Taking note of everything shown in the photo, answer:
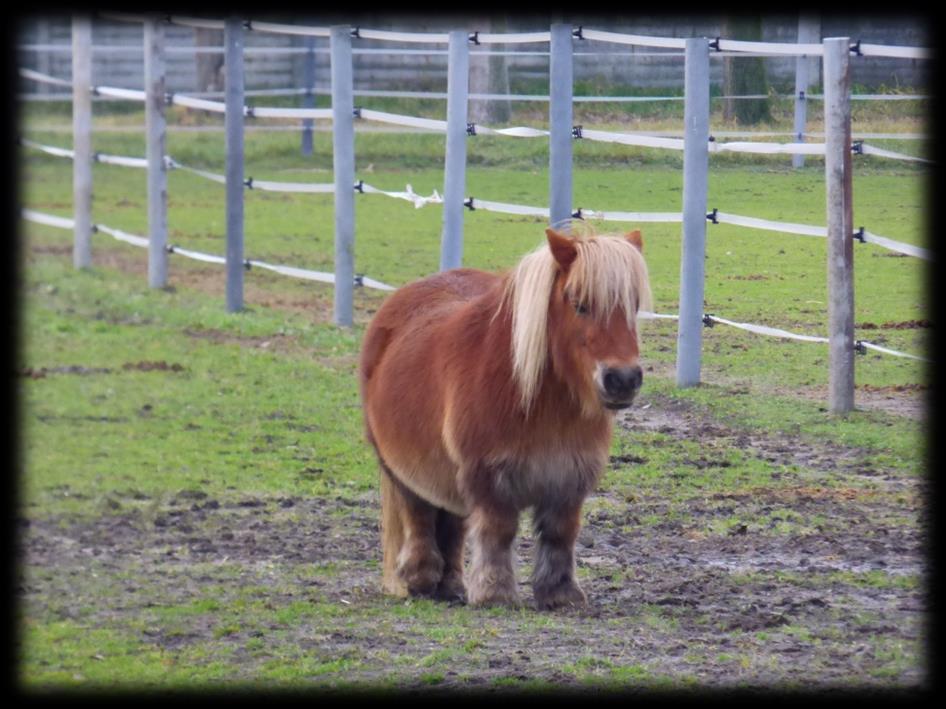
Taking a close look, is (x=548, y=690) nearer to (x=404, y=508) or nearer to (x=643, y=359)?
(x=404, y=508)

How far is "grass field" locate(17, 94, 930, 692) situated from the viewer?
3924 millimetres

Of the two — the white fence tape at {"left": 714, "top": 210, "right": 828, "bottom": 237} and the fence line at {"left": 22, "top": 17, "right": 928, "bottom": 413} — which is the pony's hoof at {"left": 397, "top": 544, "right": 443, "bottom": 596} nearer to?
the fence line at {"left": 22, "top": 17, "right": 928, "bottom": 413}

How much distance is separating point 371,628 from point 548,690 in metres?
0.85

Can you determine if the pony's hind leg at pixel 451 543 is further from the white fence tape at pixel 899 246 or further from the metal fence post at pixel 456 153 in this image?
the metal fence post at pixel 456 153

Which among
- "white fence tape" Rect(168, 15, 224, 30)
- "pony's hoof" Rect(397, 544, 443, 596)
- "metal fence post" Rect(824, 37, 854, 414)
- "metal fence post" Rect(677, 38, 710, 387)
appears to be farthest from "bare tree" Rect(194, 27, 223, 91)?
"pony's hoof" Rect(397, 544, 443, 596)

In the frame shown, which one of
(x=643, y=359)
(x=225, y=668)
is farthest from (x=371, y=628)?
(x=643, y=359)

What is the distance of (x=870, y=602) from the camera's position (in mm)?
4469

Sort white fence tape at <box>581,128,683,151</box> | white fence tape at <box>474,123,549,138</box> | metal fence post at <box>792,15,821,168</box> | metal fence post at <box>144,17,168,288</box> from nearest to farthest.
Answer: metal fence post at <box>792,15,821,168</box> → white fence tape at <box>581,128,683,151</box> → white fence tape at <box>474,123,549,138</box> → metal fence post at <box>144,17,168,288</box>

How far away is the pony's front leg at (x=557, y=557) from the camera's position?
449 centimetres

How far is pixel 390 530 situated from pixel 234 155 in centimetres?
572

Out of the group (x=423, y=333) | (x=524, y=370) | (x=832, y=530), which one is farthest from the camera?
(x=832, y=530)

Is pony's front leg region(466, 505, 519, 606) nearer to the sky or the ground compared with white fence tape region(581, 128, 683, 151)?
nearer to the ground

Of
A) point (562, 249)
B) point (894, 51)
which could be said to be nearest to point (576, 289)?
point (562, 249)

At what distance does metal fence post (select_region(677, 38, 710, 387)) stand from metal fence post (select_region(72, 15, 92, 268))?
6191 mm
